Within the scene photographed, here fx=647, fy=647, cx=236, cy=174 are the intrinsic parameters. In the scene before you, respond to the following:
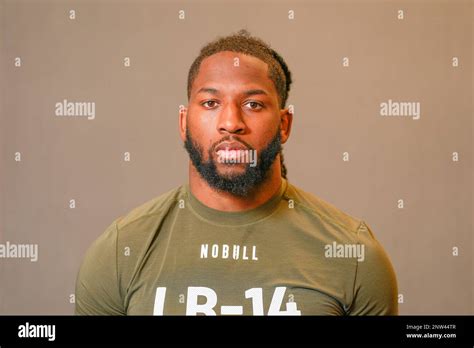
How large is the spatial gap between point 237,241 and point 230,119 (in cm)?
41

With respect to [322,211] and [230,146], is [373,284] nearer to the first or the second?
[322,211]

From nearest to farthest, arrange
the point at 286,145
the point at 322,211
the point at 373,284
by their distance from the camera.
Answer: the point at 373,284
the point at 322,211
the point at 286,145

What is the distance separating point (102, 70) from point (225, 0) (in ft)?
1.83

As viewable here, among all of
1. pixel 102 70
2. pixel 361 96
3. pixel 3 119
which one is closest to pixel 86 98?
pixel 102 70

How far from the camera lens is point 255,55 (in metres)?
2.20

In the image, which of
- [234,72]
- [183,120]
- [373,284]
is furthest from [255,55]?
[373,284]

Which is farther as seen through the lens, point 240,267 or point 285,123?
point 285,123

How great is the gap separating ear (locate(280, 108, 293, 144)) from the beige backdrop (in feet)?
0.41

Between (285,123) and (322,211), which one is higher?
(285,123)

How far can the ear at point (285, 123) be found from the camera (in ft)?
7.50

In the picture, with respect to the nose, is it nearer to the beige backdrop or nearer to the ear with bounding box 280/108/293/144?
the ear with bounding box 280/108/293/144

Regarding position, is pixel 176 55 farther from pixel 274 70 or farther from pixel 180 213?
pixel 180 213

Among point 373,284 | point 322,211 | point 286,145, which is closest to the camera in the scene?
point 373,284

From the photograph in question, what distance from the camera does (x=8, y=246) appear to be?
2.51 metres
